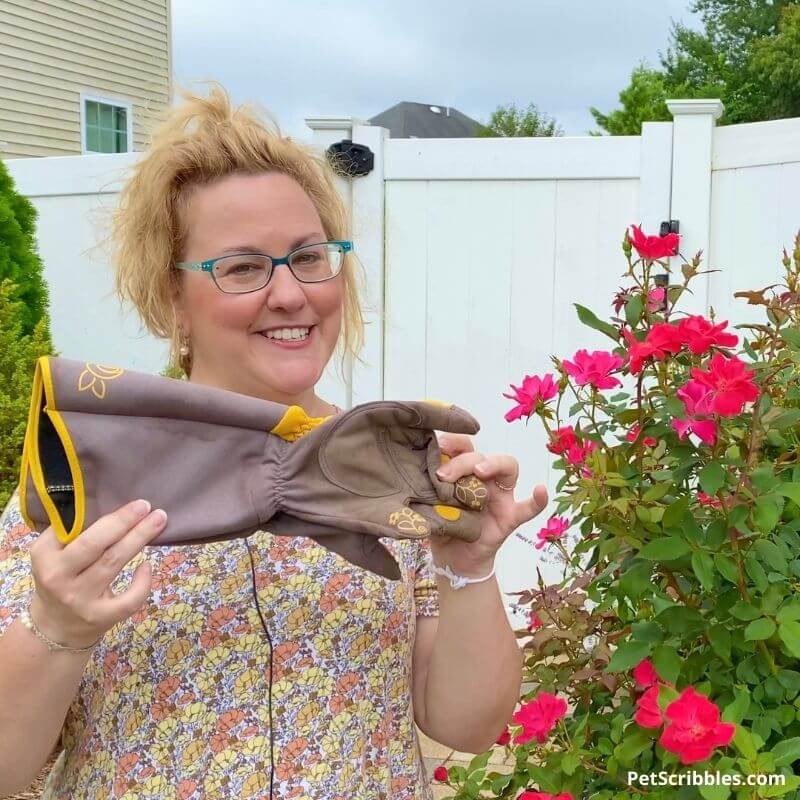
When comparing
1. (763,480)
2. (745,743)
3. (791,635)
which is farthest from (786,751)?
(763,480)

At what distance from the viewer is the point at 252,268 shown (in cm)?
146

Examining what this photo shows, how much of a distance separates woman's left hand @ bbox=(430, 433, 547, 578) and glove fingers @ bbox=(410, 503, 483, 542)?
5cm

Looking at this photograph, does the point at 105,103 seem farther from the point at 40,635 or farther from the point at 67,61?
the point at 40,635

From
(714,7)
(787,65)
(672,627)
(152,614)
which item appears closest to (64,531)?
(152,614)

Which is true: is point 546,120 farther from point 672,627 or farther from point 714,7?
point 672,627

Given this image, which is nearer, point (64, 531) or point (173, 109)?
point (64, 531)

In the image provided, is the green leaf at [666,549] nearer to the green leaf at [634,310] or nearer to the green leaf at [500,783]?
the green leaf at [634,310]

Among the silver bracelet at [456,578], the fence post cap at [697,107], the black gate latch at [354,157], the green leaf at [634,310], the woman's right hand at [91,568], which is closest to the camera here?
the woman's right hand at [91,568]

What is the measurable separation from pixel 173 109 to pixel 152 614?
90 centimetres

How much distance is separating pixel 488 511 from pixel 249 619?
15.6 inches

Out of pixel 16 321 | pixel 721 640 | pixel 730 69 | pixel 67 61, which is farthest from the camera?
pixel 730 69

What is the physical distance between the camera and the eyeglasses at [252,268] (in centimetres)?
145

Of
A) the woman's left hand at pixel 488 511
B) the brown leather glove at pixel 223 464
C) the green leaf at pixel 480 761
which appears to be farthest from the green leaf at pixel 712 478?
the green leaf at pixel 480 761

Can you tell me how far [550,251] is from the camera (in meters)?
4.26
